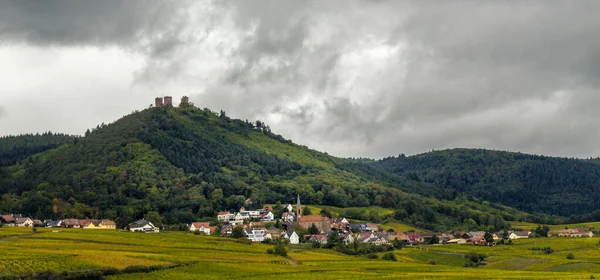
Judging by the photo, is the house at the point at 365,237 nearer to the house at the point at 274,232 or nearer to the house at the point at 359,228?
the house at the point at 359,228

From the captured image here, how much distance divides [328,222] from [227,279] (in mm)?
112788

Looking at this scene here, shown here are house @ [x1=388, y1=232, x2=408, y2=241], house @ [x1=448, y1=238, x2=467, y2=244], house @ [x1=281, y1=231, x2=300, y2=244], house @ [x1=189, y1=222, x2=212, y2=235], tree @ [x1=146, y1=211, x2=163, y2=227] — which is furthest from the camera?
house @ [x1=448, y1=238, x2=467, y2=244]

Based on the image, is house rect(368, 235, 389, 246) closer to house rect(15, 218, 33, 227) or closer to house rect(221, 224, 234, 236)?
house rect(221, 224, 234, 236)

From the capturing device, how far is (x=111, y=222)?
180 m

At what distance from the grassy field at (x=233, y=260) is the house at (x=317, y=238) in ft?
62.4

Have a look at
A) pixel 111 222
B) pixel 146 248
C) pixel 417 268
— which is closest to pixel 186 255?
pixel 146 248

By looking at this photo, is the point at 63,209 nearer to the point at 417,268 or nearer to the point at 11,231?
the point at 11,231

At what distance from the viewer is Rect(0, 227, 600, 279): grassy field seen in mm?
86812

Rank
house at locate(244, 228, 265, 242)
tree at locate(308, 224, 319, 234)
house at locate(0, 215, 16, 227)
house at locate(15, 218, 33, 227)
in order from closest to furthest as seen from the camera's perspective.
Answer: house at locate(244, 228, 265, 242) < house at locate(15, 218, 33, 227) < house at locate(0, 215, 16, 227) < tree at locate(308, 224, 319, 234)

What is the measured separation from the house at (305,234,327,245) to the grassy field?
1903 cm

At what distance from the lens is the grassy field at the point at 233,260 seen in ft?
285

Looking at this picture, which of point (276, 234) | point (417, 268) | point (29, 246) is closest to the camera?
point (29, 246)

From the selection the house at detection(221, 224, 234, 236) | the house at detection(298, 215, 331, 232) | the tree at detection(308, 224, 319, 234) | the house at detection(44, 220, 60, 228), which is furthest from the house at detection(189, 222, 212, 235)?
the house at detection(44, 220, 60, 228)

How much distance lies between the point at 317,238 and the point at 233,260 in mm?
67706
